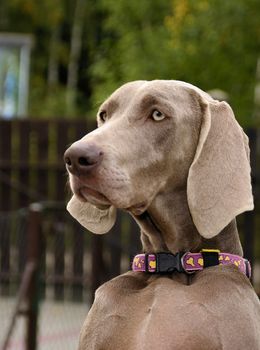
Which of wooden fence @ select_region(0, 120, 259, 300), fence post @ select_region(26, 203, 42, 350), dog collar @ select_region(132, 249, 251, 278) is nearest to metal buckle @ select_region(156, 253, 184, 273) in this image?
dog collar @ select_region(132, 249, 251, 278)

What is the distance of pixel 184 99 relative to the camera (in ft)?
11.3

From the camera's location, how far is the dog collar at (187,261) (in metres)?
3.36

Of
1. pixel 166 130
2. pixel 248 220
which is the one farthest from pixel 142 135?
pixel 248 220

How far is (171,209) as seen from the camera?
11.2 ft

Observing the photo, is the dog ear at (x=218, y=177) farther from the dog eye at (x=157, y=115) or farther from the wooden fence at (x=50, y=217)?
the wooden fence at (x=50, y=217)

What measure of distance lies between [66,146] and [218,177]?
827cm

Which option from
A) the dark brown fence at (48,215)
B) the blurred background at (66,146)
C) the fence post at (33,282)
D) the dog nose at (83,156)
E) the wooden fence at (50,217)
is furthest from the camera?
the dark brown fence at (48,215)

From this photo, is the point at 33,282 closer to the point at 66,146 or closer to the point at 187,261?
the point at 187,261

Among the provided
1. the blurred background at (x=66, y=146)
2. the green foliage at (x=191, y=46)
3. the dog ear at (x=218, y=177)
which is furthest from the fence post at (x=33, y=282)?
the green foliage at (x=191, y=46)

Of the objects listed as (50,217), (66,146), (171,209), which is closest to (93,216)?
(171,209)

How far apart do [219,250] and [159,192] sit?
266 millimetres

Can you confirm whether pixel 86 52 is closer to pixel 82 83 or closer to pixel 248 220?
pixel 82 83

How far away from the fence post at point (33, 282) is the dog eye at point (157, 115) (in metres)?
3.98

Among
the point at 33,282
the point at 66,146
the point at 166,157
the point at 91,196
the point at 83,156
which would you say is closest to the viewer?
the point at 83,156
